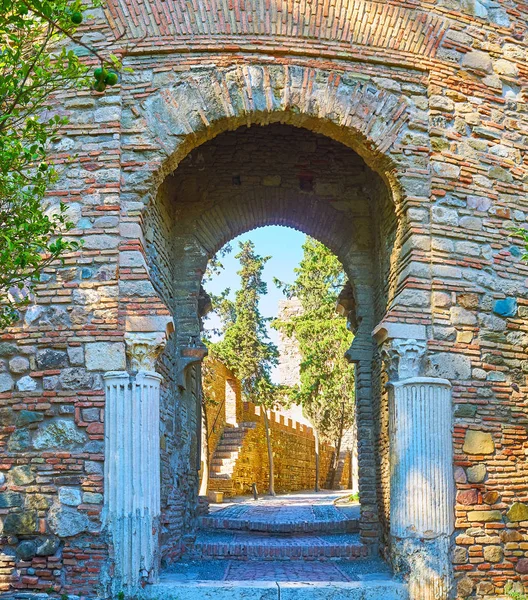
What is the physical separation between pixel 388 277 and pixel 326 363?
10902 mm

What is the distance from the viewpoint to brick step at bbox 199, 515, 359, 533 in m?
10.3

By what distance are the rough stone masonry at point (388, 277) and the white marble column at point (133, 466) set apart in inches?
0.7

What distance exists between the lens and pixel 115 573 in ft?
19.7

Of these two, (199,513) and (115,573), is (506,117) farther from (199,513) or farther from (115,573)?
(199,513)

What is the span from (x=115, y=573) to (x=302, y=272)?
15.1 meters

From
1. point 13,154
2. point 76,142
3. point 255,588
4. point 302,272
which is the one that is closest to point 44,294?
point 76,142

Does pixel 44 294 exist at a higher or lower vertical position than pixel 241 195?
lower

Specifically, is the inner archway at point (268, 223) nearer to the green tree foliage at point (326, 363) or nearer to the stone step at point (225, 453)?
the stone step at point (225, 453)

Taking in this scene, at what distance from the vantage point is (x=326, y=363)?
18641 millimetres

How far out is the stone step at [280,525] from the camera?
10289 mm

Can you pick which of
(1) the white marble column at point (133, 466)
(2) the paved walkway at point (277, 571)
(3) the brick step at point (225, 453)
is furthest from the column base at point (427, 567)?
(3) the brick step at point (225, 453)

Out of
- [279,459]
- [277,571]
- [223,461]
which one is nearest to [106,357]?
[277,571]

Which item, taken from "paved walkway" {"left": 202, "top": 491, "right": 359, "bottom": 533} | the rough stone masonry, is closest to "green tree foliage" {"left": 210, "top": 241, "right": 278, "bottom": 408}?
"paved walkway" {"left": 202, "top": 491, "right": 359, "bottom": 533}

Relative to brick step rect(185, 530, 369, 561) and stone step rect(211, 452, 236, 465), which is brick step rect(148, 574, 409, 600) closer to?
brick step rect(185, 530, 369, 561)
